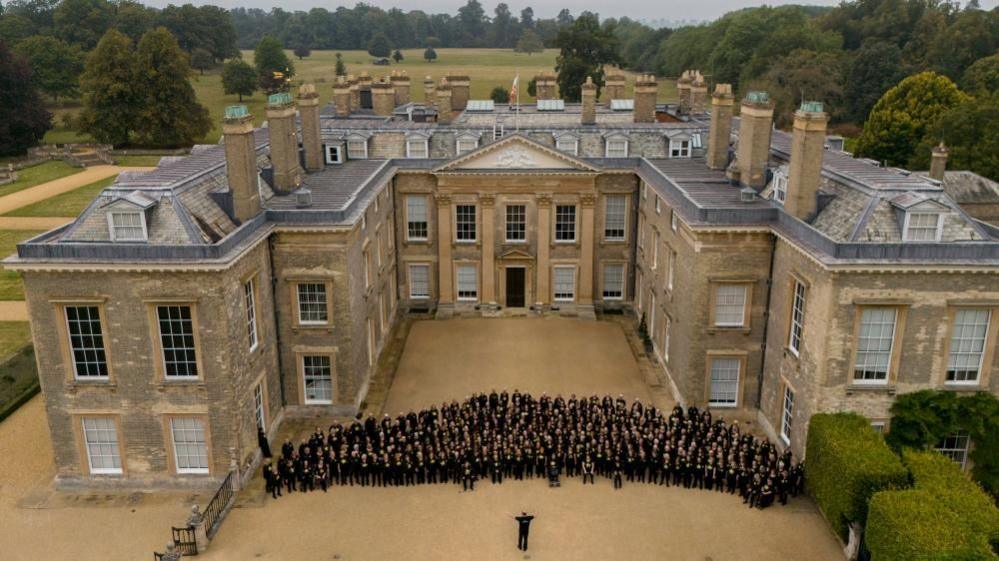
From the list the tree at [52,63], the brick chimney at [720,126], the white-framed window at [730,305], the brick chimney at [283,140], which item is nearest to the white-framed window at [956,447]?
the white-framed window at [730,305]

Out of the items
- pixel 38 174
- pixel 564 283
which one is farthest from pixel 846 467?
pixel 38 174

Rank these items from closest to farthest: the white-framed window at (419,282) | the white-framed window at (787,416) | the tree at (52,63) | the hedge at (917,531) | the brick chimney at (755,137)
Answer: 1. the hedge at (917,531)
2. the white-framed window at (787,416)
3. the brick chimney at (755,137)
4. the white-framed window at (419,282)
5. the tree at (52,63)

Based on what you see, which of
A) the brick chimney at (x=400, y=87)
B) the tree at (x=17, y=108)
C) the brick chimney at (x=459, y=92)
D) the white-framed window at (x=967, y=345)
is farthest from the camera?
the tree at (x=17, y=108)

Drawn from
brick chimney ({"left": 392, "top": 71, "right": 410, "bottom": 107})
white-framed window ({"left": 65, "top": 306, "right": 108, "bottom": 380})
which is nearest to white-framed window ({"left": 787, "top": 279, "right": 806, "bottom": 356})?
white-framed window ({"left": 65, "top": 306, "right": 108, "bottom": 380})

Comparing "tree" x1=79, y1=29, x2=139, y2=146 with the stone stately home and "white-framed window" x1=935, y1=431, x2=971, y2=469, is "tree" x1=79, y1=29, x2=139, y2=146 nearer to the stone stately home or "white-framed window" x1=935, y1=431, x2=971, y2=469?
the stone stately home

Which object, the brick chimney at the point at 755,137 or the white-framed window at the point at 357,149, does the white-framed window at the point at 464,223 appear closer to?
the white-framed window at the point at 357,149

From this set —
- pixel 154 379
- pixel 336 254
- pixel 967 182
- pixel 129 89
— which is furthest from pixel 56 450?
pixel 129 89

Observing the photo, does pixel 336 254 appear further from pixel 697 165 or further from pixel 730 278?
pixel 697 165
